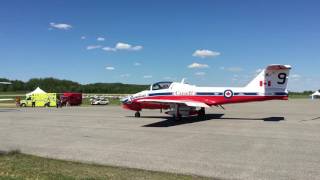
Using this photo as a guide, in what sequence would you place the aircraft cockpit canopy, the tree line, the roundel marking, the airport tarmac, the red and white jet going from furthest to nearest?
the tree line → the aircraft cockpit canopy → the roundel marking → the red and white jet → the airport tarmac

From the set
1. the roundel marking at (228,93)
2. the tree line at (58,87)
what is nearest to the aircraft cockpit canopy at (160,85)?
the roundel marking at (228,93)

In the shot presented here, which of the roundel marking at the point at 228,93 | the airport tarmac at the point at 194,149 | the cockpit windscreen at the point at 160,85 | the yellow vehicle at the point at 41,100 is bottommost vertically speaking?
the airport tarmac at the point at 194,149

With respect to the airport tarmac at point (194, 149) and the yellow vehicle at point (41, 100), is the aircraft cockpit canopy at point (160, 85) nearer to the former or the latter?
the airport tarmac at point (194, 149)

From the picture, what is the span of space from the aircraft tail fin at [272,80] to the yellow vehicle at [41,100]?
34637 millimetres

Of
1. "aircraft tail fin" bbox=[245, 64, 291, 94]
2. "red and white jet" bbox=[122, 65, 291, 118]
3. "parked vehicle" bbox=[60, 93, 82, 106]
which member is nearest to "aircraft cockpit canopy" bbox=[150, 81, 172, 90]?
"red and white jet" bbox=[122, 65, 291, 118]

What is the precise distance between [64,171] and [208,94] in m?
15.4

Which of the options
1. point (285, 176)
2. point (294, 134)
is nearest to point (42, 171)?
point (285, 176)

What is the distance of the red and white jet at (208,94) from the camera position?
20.5 meters

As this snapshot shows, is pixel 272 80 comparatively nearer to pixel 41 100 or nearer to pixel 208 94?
pixel 208 94

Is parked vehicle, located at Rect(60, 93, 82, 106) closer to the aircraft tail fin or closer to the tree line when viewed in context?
the aircraft tail fin

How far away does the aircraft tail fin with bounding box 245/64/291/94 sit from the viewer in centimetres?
2031

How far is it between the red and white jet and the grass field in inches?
466

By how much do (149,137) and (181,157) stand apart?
437cm

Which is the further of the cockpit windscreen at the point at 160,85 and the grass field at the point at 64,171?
the cockpit windscreen at the point at 160,85
